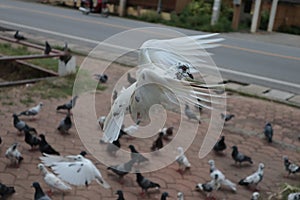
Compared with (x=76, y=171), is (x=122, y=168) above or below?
below

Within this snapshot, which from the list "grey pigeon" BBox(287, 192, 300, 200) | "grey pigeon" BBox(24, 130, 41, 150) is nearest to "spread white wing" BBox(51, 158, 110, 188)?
"grey pigeon" BBox(24, 130, 41, 150)

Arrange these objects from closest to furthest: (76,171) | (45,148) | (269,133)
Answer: (76,171) → (45,148) → (269,133)

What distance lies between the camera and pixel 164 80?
82.9 inches

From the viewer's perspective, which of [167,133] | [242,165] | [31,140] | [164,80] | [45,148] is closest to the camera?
[164,80]

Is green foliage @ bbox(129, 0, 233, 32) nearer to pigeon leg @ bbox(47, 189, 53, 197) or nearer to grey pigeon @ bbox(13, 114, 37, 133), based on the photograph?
grey pigeon @ bbox(13, 114, 37, 133)

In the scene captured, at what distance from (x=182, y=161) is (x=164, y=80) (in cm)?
246

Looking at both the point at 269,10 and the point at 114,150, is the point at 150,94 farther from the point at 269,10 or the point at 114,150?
the point at 269,10

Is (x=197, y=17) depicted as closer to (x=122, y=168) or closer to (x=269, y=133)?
(x=269, y=133)

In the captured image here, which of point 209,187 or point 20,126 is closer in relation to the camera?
point 209,187

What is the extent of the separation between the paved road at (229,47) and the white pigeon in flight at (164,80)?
22.2 ft

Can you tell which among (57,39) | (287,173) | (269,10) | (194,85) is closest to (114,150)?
(287,173)

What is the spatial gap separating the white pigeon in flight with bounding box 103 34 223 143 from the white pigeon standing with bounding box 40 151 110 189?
95 centimetres

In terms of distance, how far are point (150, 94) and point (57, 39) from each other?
Result: 990 cm

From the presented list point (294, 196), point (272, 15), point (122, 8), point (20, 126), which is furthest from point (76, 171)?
point (122, 8)
